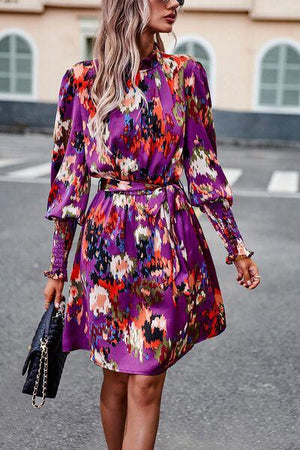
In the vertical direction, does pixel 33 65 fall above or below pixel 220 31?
below

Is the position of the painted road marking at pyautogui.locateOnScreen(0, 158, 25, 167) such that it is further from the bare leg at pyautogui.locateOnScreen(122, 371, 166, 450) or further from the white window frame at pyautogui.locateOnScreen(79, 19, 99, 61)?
the bare leg at pyautogui.locateOnScreen(122, 371, 166, 450)

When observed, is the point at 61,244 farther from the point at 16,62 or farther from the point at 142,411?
the point at 16,62

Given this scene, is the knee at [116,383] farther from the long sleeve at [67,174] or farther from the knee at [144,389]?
the long sleeve at [67,174]

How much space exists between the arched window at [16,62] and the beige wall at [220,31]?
0.93ft

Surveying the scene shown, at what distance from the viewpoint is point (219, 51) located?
22.6 m

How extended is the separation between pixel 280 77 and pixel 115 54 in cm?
2048

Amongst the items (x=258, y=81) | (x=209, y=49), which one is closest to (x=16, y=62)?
(x=209, y=49)

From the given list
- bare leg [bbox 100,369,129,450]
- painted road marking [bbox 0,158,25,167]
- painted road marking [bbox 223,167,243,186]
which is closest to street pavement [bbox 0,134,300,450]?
bare leg [bbox 100,369,129,450]

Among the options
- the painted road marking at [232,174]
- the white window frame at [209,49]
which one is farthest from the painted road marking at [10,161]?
the white window frame at [209,49]

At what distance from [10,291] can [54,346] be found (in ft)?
10.7

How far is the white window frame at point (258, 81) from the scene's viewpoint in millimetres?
22203

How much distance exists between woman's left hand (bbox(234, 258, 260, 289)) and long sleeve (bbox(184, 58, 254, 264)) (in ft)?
0.09

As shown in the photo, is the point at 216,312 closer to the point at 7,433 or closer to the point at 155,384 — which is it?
the point at 155,384

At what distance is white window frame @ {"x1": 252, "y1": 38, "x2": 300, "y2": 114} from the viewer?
22.2 meters
